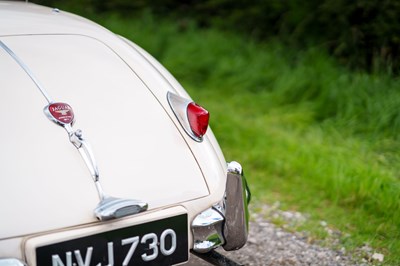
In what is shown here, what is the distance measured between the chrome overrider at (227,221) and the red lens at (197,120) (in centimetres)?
18

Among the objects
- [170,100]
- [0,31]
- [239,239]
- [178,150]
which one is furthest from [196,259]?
[0,31]

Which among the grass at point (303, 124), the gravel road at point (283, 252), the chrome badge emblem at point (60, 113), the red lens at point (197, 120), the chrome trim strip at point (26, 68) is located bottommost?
the gravel road at point (283, 252)

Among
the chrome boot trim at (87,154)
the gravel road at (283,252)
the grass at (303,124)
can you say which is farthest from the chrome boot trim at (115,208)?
the grass at (303,124)

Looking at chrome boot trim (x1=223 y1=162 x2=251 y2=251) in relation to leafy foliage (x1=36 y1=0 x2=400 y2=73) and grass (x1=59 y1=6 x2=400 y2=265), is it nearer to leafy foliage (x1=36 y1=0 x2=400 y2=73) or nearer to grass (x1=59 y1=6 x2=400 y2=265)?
grass (x1=59 y1=6 x2=400 y2=265)

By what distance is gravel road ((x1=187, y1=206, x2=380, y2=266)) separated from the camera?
337cm

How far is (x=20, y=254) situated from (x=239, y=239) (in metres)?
0.90

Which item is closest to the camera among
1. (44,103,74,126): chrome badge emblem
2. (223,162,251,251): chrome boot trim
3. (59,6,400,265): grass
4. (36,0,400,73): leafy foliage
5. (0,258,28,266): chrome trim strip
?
(0,258,28,266): chrome trim strip

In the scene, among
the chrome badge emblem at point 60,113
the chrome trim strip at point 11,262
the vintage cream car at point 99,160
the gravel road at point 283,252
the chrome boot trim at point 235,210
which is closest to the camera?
the chrome trim strip at point 11,262

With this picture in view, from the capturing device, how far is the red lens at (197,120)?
8.54 ft

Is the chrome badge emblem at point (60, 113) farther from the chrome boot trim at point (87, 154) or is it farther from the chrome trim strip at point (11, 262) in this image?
the chrome trim strip at point (11, 262)

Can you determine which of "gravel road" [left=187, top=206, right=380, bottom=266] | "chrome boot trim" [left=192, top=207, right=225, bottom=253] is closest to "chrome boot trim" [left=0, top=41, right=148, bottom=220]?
"chrome boot trim" [left=192, top=207, right=225, bottom=253]

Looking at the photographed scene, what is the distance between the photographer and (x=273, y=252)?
11.5ft

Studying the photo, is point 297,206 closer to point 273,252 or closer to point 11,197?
point 273,252

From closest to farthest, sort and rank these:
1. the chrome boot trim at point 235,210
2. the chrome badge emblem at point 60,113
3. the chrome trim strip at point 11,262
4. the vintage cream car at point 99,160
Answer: the chrome trim strip at point 11,262
the vintage cream car at point 99,160
the chrome badge emblem at point 60,113
the chrome boot trim at point 235,210
